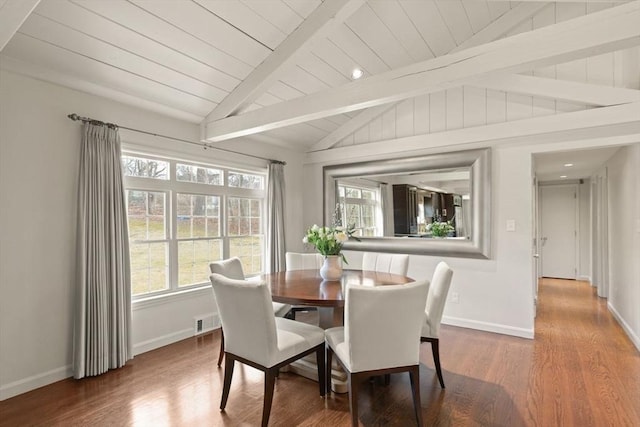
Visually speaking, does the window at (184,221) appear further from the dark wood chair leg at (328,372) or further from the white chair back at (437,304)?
the white chair back at (437,304)

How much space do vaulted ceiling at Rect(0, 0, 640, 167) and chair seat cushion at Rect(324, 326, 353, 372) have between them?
177 centimetres

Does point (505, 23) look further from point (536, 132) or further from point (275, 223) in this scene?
point (275, 223)

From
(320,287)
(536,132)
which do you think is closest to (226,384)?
(320,287)

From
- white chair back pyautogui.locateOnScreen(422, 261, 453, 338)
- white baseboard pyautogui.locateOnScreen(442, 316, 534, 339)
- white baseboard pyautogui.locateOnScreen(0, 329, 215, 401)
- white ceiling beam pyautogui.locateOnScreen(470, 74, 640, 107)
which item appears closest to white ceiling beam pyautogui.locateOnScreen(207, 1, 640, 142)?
white ceiling beam pyautogui.locateOnScreen(470, 74, 640, 107)

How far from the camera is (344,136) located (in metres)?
4.88

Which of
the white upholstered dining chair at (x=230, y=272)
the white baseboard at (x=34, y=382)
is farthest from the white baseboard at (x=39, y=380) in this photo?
the white upholstered dining chair at (x=230, y=272)

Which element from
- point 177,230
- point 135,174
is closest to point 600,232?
point 177,230

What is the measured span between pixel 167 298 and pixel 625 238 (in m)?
5.15

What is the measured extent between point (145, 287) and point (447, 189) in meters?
3.59

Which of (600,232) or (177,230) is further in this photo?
(600,232)

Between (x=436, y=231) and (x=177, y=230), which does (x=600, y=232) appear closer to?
(x=436, y=231)

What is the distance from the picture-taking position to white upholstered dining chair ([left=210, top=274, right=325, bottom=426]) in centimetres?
202

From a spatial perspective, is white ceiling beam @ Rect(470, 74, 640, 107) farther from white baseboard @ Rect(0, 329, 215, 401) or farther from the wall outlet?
white baseboard @ Rect(0, 329, 215, 401)

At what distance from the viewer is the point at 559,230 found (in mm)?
7023
